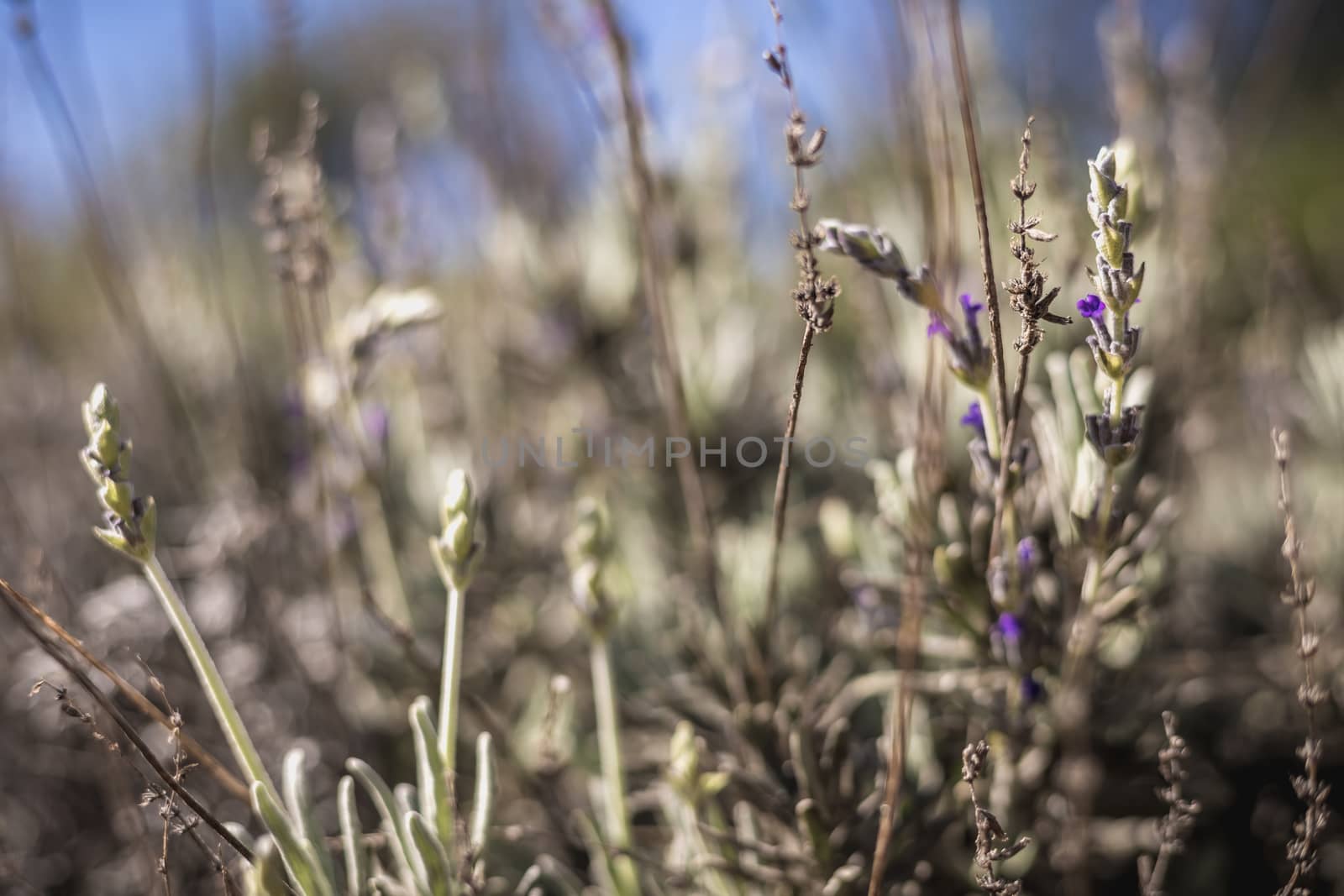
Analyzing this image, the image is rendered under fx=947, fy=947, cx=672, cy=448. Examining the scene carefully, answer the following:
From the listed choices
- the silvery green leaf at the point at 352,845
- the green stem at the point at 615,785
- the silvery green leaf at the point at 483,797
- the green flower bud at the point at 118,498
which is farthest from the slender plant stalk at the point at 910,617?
the green flower bud at the point at 118,498

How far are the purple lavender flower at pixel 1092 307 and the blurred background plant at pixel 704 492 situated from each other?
0.40 feet

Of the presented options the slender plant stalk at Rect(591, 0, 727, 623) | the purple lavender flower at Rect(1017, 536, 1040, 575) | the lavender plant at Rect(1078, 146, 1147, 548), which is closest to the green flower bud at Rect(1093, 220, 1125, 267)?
the lavender plant at Rect(1078, 146, 1147, 548)

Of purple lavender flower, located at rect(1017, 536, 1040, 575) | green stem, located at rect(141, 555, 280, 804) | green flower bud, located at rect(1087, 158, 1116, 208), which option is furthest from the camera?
purple lavender flower, located at rect(1017, 536, 1040, 575)

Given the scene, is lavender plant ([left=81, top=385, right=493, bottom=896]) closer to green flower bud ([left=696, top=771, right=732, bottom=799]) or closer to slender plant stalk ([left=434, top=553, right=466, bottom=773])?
slender plant stalk ([left=434, top=553, right=466, bottom=773])

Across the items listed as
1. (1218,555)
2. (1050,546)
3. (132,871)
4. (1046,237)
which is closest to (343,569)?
(132,871)

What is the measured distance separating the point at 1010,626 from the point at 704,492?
612 millimetres

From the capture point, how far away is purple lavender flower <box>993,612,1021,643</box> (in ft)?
3.13

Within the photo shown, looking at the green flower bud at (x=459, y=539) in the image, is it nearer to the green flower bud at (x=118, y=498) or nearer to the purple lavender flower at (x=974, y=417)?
the green flower bud at (x=118, y=498)

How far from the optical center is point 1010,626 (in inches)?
37.7

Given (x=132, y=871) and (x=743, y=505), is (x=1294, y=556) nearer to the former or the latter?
(x=743, y=505)

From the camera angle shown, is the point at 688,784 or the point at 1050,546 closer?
the point at 688,784

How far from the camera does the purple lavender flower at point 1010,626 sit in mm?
954

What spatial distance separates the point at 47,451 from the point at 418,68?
1.32 metres

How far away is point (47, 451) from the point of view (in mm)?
2352
